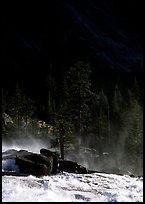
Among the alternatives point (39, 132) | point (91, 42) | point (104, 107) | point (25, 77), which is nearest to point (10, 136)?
point (39, 132)

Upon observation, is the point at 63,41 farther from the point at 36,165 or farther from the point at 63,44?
the point at 36,165

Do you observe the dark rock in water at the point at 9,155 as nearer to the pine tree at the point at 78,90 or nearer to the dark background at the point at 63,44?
the pine tree at the point at 78,90

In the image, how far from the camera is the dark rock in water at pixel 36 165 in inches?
954

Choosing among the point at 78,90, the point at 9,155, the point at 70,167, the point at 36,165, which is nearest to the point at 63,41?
the point at 78,90

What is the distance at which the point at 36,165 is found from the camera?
958 inches

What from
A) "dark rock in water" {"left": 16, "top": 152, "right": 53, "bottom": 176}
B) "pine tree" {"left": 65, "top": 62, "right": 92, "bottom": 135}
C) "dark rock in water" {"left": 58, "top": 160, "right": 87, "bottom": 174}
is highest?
"pine tree" {"left": 65, "top": 62, "right": 92, "bottom": 135}

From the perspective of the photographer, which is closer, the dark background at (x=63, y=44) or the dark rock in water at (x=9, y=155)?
the dark rock in water at (x=9, y=155)

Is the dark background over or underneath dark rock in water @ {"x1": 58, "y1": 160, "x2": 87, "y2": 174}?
over

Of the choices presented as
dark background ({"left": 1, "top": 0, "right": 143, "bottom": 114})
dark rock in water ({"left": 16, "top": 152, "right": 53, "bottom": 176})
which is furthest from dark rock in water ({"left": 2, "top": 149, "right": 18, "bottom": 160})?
dark background ({"left": 1, "top": 0, "right": 143, "bottom": 114})

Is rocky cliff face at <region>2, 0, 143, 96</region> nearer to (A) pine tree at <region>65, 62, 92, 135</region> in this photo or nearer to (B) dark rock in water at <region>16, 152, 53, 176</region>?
(A) pine tree at <region>65, 62, 92, 135</region>

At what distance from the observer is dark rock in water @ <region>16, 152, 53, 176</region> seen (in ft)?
79.5

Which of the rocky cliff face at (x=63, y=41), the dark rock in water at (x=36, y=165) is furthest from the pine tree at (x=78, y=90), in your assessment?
the rocky cliff face at (x=63, y=41)

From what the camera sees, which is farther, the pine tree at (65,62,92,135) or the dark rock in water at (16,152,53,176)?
the pine tree at (65,62,92,135)

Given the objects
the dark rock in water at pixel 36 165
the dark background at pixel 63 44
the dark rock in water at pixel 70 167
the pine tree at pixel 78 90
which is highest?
the dark background at pixel 63 44
